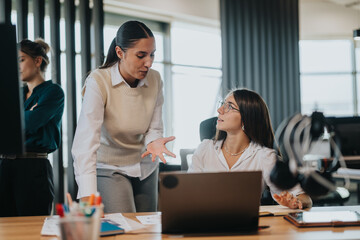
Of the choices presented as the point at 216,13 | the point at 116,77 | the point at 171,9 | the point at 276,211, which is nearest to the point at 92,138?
the point at 116,77

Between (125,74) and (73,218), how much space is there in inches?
42.3

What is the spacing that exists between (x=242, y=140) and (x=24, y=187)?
1189 millimetres

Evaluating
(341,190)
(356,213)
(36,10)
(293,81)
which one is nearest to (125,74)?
(356,213)

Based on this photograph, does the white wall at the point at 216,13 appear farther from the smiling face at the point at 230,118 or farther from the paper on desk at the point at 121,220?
the paper on desk at the point at 121,220

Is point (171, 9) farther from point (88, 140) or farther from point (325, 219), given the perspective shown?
point (325, 219)

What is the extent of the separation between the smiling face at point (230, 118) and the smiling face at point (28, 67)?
107 cm

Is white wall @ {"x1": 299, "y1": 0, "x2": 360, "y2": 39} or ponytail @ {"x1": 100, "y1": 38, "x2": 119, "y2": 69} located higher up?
white wall @ {"x1": 299, "y1": 0, "x2": 360, "y2": 39}

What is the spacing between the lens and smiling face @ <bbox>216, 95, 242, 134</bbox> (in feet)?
7.11

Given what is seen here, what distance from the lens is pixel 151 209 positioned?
2.05 metres

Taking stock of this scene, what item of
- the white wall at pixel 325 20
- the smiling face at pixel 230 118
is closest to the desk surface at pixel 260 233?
the smiling face at pixel 230 118

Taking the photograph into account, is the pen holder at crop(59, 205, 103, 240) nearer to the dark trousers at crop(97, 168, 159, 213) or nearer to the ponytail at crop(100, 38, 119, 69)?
the dark trousers at crop(97, 168, 159, 213)

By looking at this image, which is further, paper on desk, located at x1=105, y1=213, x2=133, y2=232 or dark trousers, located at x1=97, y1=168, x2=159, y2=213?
dark trousers, located at x1=97, y1=168, x2=159, y2=213

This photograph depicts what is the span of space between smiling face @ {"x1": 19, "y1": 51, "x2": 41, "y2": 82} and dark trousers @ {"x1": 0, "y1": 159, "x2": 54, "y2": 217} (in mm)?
473

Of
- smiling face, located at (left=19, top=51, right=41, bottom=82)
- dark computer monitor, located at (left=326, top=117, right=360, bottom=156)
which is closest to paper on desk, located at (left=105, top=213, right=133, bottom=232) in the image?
smiling face, located at (left=19, top=51, right=41, bottom=82)
